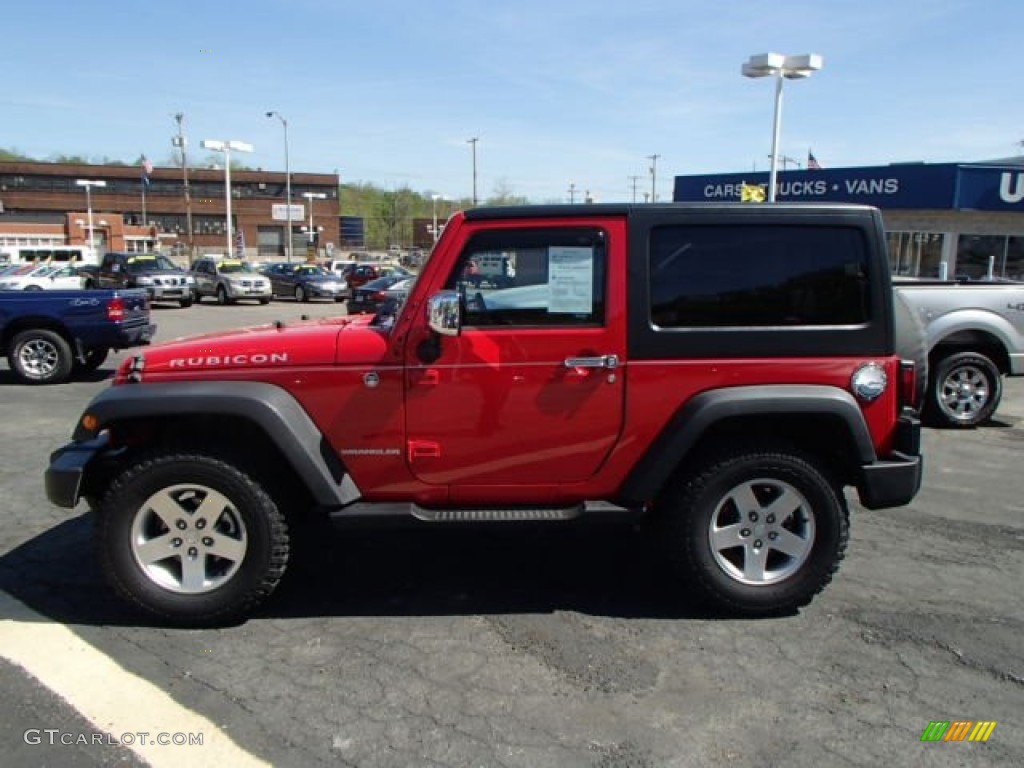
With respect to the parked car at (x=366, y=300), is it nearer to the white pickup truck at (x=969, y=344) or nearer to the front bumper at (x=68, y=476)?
the white pickup truck at (x=969, y=344)

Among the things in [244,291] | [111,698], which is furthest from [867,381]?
[244,291]

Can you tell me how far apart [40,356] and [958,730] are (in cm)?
1118

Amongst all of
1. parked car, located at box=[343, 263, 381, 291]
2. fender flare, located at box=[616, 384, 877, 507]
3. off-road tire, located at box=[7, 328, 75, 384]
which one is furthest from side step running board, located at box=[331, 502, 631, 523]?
parked car, located at box=[343, 263, 381, 291]

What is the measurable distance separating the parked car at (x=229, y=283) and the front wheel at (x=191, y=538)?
26.8 m

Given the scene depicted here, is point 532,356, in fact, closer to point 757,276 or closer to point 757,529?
point 757,276

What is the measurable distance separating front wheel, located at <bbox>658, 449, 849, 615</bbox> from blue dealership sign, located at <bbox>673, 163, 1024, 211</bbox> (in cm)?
1933

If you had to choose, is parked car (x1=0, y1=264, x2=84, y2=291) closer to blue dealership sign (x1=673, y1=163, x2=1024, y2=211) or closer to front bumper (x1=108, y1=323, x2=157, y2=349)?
front bumper (x1=108, y1=323, x2=157, y2=349)

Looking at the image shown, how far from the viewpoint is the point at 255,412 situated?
11.4 feet

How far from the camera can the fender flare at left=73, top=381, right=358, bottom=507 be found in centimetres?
350

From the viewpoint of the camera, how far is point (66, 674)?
10.7 feet

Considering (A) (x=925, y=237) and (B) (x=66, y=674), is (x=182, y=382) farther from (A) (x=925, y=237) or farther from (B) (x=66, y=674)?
(A) (x=925, y=237)

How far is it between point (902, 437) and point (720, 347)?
101 cm

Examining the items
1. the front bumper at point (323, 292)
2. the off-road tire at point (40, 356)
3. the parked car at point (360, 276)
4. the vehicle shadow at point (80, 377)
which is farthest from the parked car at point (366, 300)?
the parked car at point (360, 276)

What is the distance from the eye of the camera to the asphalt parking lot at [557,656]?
2.81m
